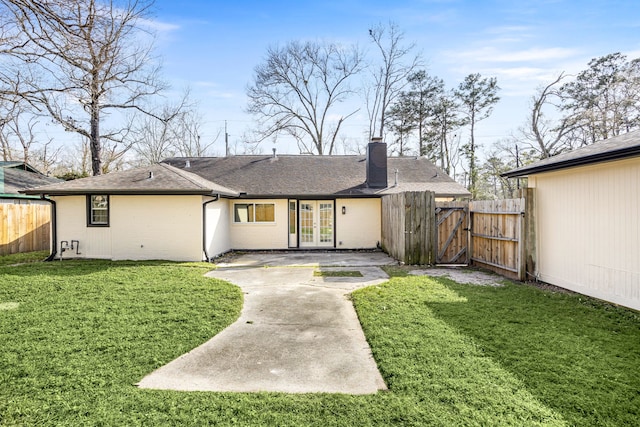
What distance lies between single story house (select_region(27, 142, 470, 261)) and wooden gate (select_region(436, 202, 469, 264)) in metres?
3.90

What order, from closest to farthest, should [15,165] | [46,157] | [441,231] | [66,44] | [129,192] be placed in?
[66,44]
[441,231]
[129,192]
[15,165]
[46,157]

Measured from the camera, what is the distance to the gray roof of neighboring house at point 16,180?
47.8 ft

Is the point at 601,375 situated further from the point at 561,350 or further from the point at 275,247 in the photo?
the point at 275,247

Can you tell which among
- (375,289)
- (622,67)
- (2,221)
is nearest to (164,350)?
(375,289)

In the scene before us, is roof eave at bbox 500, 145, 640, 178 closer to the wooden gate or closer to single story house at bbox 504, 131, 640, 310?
single story house at bbox 504, 131, 640, 310

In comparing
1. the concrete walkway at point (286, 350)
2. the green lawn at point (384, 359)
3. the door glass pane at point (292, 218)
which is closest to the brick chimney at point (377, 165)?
the door glass pane at point (292, 218)

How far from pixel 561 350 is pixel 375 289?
3407 mm

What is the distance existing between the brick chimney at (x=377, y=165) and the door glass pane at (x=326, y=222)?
6.82ft

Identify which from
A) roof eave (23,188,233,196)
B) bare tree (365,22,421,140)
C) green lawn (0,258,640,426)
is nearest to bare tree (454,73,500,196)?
bare tree (365,22,421,140)

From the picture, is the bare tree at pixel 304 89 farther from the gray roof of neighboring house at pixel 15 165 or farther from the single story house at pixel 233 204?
the gray roof of neighboring house at pixel 15 165

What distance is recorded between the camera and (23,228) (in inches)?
512

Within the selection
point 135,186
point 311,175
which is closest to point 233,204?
point 311,175

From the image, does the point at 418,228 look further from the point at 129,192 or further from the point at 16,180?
the point at 16,180

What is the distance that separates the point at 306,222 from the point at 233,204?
2998 mm
